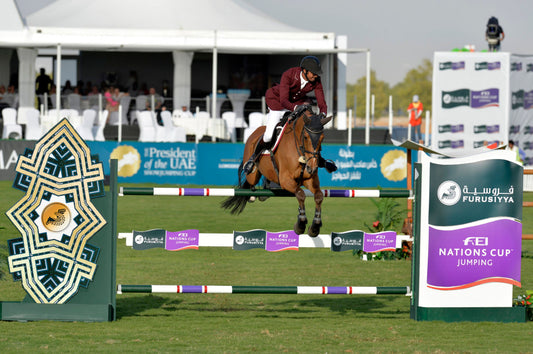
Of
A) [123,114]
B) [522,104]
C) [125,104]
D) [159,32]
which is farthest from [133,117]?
[522,104]

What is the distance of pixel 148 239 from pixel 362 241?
2.06 m

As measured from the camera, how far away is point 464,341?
804 centimetres

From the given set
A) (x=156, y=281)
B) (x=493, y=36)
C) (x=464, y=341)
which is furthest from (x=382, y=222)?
(x=493, y=36)

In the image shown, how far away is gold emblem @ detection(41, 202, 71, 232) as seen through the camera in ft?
28.2

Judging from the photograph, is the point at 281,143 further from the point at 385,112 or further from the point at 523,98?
the point at 385,112

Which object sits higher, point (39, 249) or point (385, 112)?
point (385, 112)

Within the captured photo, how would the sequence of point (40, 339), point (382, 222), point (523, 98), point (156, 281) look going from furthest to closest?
1. point (523, 98)
2. point (382, 222)
3. point (156, 281)
4. point (40, 339)

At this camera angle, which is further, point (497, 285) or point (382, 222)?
point (382, 222)

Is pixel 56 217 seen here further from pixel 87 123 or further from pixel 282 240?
pixel 87 123

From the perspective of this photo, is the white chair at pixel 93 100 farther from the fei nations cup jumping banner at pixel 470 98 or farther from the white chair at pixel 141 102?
the fei nations cup jumping banner at pixel 470 98

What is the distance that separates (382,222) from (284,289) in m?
5.59

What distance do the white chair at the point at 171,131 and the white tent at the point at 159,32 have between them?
2.75 meters

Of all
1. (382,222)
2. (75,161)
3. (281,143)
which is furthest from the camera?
(382,222)

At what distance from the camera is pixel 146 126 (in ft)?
96.5
